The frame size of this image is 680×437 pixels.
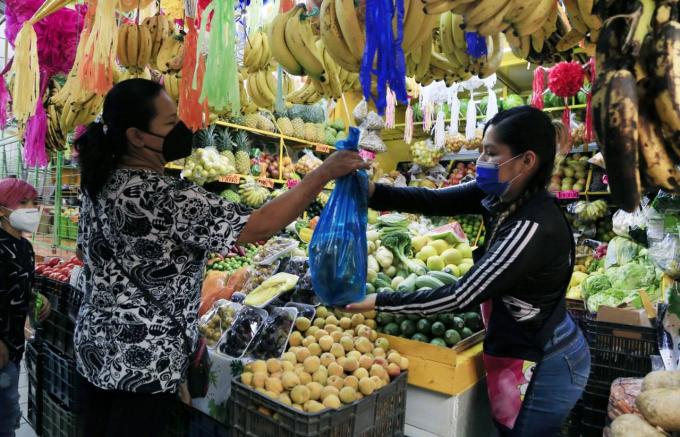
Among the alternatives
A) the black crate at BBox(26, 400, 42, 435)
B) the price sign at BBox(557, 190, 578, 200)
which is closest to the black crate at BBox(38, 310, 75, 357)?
the black crate at BBox(26, 400, 42, 435)

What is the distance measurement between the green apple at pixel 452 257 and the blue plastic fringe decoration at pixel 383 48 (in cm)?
152

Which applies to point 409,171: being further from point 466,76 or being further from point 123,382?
point 123,382

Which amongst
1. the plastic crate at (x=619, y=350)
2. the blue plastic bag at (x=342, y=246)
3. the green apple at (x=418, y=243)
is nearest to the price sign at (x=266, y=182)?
the green apple at (x=418, y=243)

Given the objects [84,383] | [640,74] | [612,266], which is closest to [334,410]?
[84,383]

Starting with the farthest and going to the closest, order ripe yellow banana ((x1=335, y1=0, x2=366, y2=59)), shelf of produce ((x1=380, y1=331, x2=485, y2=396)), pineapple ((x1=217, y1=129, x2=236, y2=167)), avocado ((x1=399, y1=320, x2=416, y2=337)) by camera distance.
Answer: pineapple ((x1=217, y1=129, x2=236, y2=167)), avocado ((x1=399, y1=320, x2=416, y2=337)), shelf of produce ((x1=380, y1=331, x2=485, y2=396)), ripe yellow banana ((x1=335, y1=0, x2=366, y2=59))

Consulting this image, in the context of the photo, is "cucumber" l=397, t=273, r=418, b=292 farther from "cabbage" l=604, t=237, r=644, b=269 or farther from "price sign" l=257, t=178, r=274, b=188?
"price sign" l=257, t=178, r=274, b=188

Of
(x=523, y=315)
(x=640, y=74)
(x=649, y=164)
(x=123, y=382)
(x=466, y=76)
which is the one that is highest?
(x=466, y=76)

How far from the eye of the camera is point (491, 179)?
5.02ft

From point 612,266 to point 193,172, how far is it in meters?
3.90

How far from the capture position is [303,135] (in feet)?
19.9

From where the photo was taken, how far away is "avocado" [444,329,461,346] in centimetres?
187

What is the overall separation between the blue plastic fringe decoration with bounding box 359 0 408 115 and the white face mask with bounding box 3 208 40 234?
2.10m

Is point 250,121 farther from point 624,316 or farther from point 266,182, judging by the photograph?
point 624,316

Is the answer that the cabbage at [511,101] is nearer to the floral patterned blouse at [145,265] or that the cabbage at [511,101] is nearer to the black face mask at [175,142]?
the black face mask at [175,142]
